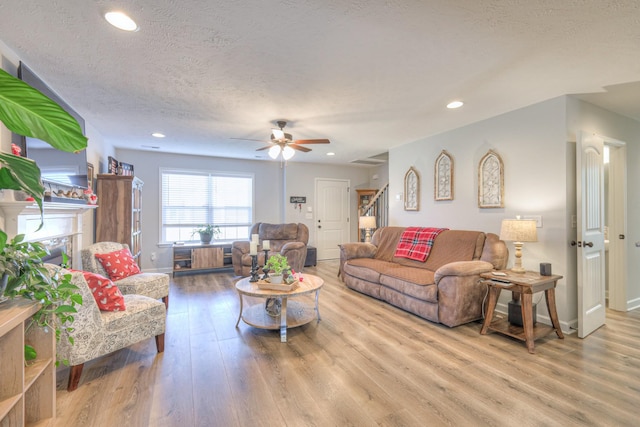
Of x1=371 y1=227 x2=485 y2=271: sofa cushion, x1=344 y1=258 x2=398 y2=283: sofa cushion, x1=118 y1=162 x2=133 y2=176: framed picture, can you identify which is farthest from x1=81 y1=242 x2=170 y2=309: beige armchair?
x1=371 y1=227 x2=485 y2=271: sofa cushion

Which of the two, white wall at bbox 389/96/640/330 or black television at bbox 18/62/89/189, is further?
white wall at bbox 389/96/640/330

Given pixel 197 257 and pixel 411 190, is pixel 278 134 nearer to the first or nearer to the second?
pixel 411 190

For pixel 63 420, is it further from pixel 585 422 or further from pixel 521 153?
pixel 521 153

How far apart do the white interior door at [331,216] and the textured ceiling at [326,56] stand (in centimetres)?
356

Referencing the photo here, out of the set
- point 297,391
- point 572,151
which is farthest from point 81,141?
point 572,151

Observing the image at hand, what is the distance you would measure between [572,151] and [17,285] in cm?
434

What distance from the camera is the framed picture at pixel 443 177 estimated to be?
4102 millimetres

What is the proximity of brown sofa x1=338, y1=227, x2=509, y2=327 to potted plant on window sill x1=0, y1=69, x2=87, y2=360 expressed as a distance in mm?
2943

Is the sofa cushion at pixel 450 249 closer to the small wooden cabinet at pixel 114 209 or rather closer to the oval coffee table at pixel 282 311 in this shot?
the oval coffee table at pixel 282 311

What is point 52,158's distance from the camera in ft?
8.47

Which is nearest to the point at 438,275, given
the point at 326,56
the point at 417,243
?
the point at 417,243

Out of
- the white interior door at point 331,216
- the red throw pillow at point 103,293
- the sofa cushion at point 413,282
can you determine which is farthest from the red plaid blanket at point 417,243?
the red throw pillow at point 103,293

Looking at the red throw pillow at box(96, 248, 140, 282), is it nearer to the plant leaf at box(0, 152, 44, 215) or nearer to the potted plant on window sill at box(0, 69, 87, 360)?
the potted plant on window sill at box(0, 69, 87, 360)

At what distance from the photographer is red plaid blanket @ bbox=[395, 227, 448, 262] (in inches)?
155
